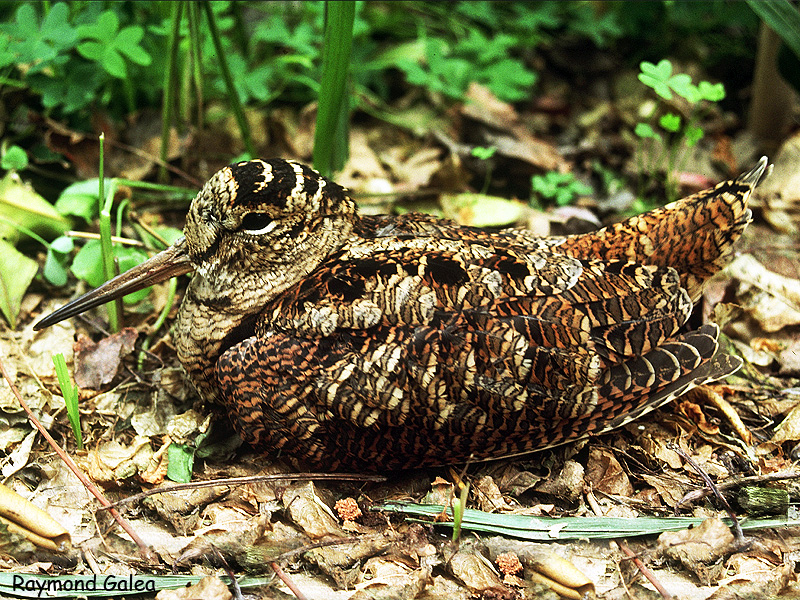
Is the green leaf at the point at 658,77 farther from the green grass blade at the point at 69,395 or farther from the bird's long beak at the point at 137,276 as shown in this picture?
the green grass blade at the point at 69,395

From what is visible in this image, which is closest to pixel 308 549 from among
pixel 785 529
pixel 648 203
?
pixel 785 529

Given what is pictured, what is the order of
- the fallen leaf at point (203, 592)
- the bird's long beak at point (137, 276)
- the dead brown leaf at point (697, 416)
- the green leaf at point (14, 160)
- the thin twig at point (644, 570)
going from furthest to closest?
the green leaf at point (14, 160)
the dead brown leaf at point (697, 416)
the bird's long beak at point (137, 276)
the thin twig at point (644, 570)
the fallen leaf at point (203, 592)

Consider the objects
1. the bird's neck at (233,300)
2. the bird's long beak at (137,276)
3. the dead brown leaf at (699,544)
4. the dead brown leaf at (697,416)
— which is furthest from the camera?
the dead brown leaf at (697,416)

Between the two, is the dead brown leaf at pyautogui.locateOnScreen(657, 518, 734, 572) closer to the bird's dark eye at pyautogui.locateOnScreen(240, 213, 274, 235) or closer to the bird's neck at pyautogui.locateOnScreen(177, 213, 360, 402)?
the bird's neck at pyautogui.locateOnScreen(177, 213, 360, 402)

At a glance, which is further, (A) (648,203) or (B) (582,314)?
(A) (648,203)

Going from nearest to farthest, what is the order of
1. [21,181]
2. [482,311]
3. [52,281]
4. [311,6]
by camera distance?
[482,311] < [52,281] < [21,181] < [311,6]

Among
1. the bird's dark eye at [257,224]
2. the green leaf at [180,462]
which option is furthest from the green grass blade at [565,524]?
the bird's dark eye at [257,224]

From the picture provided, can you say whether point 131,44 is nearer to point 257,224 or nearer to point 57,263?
point 57,263

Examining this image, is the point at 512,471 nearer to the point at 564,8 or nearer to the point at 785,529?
the point at 785,529
